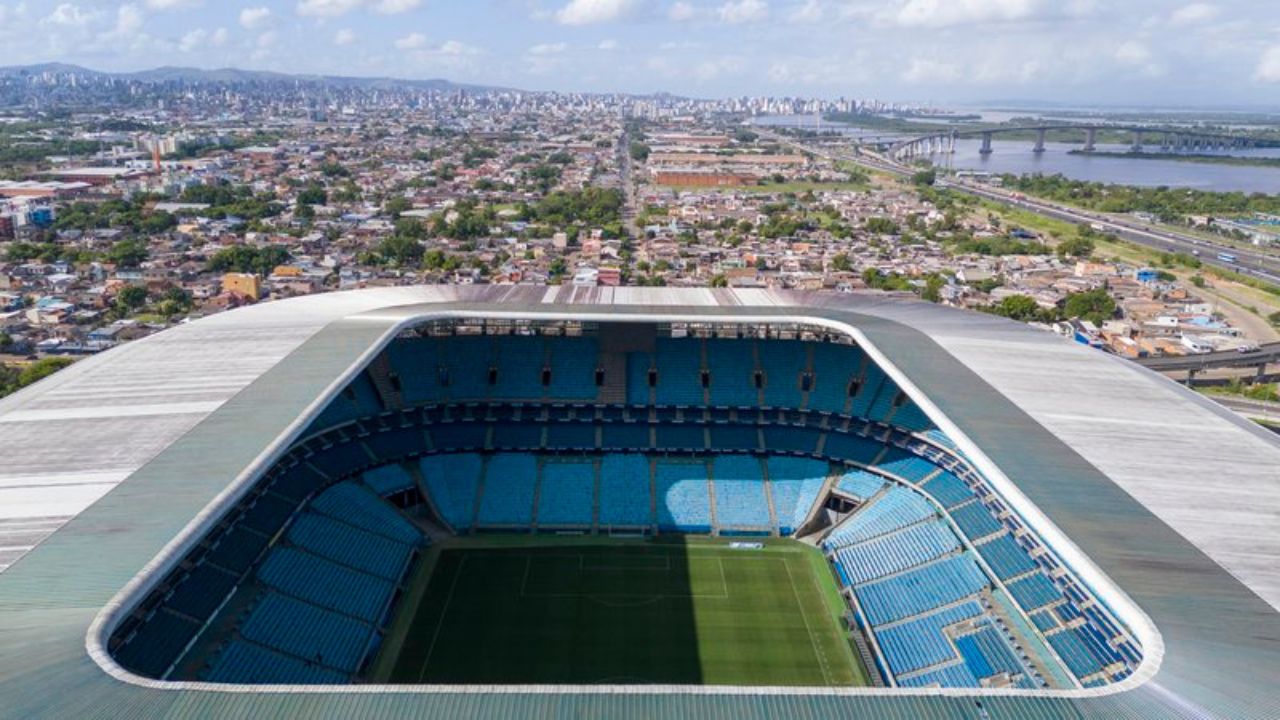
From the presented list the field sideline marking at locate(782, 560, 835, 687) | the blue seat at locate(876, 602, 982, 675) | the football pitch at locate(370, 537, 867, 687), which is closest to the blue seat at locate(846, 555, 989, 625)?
the blue seat at locate(876, 602, 982, 675)

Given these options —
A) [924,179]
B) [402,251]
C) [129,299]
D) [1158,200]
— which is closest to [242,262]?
[129,299]

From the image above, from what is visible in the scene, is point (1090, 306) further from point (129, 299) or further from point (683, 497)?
point (129, 299)

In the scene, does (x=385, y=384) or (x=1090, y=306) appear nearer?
(x=385, y=384)

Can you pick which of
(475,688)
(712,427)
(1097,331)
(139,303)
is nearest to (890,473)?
(712,427)

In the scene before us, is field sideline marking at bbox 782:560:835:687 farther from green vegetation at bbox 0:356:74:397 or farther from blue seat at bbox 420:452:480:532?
green vegetation at bbox 0:356:74:397

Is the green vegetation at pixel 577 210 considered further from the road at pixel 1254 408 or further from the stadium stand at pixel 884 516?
the stadium stand at pixel 884 516

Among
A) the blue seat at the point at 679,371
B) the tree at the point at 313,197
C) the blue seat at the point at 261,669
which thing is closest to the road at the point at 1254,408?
the blue seat at the point at 679,371
